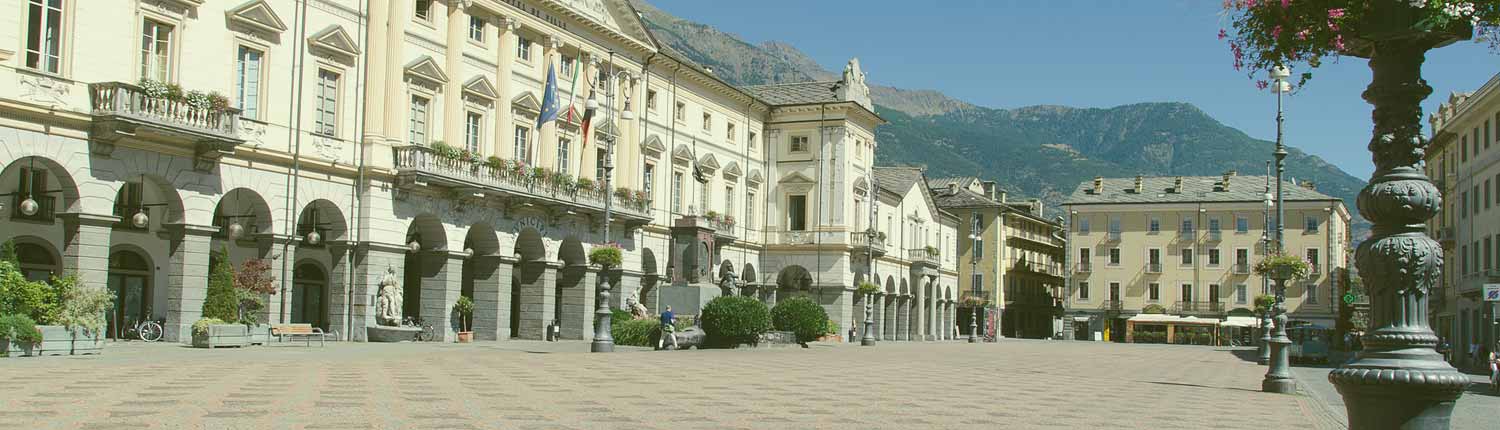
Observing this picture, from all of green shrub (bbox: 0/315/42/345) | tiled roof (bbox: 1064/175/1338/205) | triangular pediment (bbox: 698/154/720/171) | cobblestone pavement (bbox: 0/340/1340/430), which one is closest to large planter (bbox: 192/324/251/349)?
cobblestone pavement (bbox: 0/340/1340/430)

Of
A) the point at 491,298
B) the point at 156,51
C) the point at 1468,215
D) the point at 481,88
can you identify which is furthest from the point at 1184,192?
the point at 156,51

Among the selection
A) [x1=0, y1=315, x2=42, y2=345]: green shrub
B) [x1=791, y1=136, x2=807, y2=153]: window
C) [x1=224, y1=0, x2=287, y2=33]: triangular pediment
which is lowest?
[x1=0, y1=315, x2=42, y2=345]: green shrub

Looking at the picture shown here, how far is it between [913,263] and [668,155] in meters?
28.4

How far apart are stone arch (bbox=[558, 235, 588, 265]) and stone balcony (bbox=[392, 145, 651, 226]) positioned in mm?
1450

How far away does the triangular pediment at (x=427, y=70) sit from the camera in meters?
40.0

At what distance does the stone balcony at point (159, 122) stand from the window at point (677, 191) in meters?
27.2

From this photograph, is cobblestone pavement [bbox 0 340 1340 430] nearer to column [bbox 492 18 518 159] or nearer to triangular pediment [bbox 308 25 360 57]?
triangular pediment [bbox 308 25 360 57]

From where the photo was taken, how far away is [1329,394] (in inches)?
1033

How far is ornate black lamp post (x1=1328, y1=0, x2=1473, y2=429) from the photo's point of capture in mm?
6805

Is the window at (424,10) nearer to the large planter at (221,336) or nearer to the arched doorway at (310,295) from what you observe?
the arched doorway at (310,295)

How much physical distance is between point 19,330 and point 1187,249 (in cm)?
9168

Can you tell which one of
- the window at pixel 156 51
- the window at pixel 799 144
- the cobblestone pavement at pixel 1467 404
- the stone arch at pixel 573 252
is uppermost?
the window at pixel 799 144

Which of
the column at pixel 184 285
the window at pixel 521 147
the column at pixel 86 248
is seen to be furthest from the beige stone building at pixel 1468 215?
the column at pixel 86 248

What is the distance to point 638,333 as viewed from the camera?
38.9 meters
